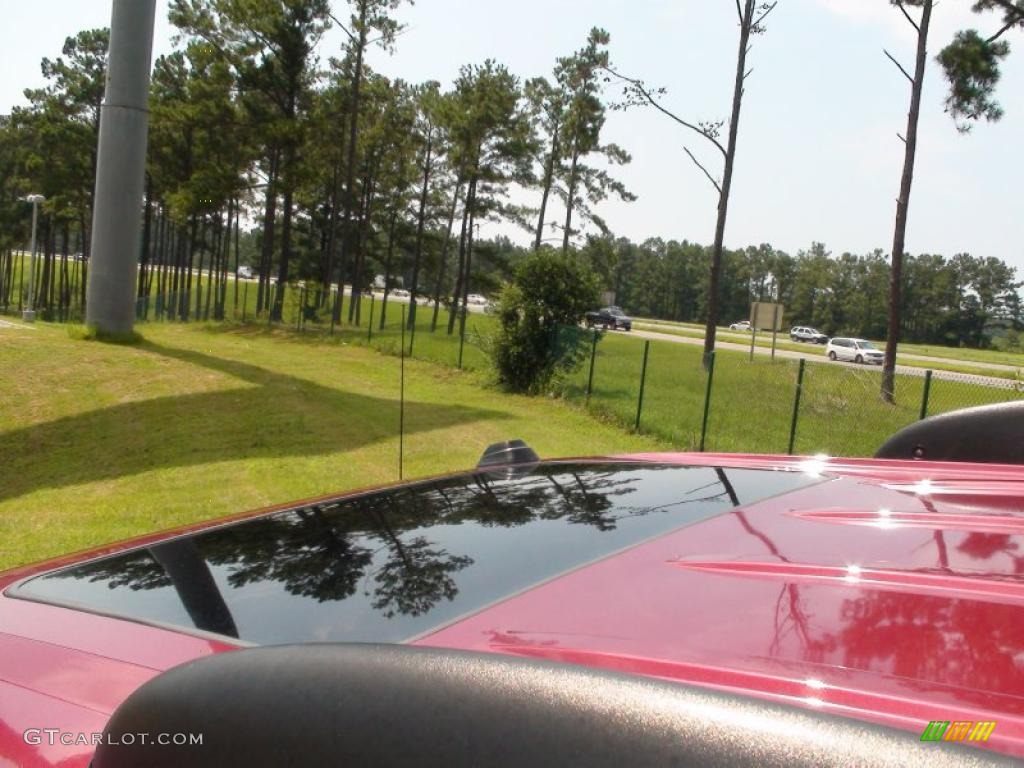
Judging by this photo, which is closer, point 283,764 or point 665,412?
point 283,764

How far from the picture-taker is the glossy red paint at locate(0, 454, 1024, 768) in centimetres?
113

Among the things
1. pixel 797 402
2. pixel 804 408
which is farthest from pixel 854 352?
pixel 797 402

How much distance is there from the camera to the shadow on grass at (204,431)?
11.5 metres

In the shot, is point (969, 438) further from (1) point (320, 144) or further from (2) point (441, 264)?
(2) point (441, 264)

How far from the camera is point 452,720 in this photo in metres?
1.03

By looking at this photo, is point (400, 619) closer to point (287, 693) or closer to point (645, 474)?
point (287, 693)

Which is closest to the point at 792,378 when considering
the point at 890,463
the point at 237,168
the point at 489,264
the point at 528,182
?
the point at 890,463

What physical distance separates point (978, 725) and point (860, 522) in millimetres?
916

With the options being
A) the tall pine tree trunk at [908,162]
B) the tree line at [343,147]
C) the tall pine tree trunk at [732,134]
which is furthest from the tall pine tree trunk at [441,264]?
the tall pine tree trunk at [908,162]

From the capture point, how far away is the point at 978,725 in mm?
996

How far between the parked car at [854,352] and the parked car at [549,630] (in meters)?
52.1

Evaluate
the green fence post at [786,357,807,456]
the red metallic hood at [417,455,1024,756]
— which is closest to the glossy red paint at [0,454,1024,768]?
the red metallic hood at [417,455,1024,756]

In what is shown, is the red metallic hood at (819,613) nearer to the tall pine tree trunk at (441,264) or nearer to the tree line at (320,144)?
the tree line at (320,144)

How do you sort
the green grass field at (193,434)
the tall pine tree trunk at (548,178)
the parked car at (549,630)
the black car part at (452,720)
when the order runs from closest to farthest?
1. the black car part at (452,720)
2. the parked car at (549,630)
3. the green grass field at (193,434)
4. the tall pine tree trunk at (548,178)
